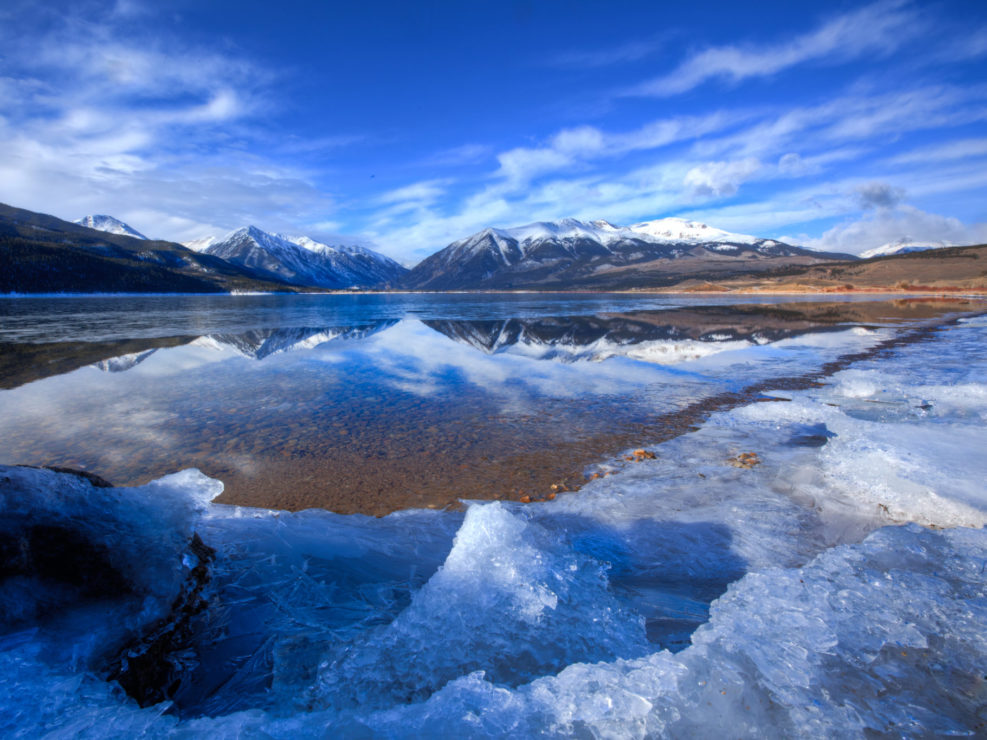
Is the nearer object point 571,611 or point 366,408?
point 571,611

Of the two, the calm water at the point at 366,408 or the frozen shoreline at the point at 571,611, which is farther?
the calm water at the point at 366,408

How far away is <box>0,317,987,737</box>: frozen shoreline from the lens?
12.7ft

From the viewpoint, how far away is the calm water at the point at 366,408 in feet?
30.6

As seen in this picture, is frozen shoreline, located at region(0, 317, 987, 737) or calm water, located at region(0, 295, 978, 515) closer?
frozen shoreline, located at region(0, 317, 987, 737)

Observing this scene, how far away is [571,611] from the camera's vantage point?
5293 millimetres

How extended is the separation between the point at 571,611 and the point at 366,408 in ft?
34.9

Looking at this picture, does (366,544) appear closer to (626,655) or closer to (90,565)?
(90,565)

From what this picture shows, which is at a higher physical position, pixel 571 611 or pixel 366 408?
pixel 366 408

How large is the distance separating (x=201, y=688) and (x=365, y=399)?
11.5 metres

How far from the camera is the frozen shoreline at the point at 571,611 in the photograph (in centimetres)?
387

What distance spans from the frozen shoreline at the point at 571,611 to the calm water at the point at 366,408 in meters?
1.35

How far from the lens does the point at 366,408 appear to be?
14.5 m

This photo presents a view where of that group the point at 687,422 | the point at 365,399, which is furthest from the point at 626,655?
the point at 365,399

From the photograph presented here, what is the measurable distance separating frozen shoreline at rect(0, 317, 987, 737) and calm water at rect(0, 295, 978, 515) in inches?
53.0
